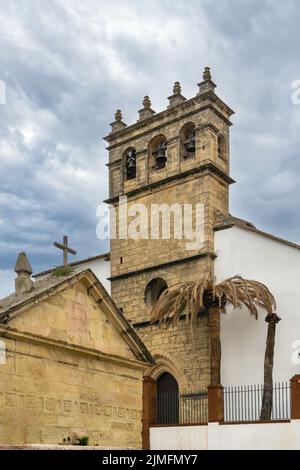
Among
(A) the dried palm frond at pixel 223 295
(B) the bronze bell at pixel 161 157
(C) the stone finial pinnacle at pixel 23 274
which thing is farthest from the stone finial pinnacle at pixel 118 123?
(C) the stone finial pinnacle at pixel 23 274

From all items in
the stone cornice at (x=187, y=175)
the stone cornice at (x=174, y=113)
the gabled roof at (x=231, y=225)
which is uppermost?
the stone cornice at (x=174, y=113)

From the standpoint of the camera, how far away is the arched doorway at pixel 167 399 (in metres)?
21.0

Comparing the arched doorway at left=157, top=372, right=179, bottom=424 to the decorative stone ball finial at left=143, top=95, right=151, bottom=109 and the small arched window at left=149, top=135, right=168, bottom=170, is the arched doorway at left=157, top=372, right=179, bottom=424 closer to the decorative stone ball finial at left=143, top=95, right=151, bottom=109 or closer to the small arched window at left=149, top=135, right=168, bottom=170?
the small arched window at left=149, top=135, right=168, bottom=170

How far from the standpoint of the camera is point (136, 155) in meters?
24.7

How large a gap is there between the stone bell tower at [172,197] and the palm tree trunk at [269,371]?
2.23m

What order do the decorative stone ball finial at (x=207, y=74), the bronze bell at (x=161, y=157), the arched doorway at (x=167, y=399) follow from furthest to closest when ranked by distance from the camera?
the bronze bell at (x=161, y=157), the decorative stone ball finial at (x=207, y=74), the arched doorway at (x=167, y=399)

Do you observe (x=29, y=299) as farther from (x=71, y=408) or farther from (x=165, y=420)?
(x=165, y=420)

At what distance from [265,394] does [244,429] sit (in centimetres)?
164

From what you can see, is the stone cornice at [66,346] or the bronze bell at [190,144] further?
the bronze bell at [190,144]

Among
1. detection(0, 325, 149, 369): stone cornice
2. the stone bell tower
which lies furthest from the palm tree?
detection(0, 325, 149, 369): stone cornice

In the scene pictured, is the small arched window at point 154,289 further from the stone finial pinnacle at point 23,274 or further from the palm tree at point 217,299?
the stone finial pinnacle at point 23,274

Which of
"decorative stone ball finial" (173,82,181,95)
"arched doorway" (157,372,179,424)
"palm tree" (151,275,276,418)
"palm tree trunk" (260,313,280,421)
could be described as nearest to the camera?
"palm tree trunk" (260,313,280,421)

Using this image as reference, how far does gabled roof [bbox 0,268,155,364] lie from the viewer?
1021cm

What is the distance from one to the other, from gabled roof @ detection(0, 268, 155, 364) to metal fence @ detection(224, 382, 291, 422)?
287 inches
